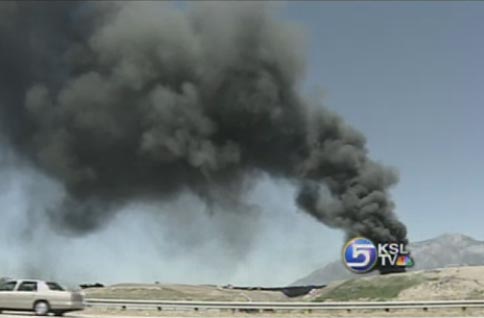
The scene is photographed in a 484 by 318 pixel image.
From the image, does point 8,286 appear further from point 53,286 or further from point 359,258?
point 359,258

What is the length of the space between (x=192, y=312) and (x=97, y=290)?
3799 centimetres

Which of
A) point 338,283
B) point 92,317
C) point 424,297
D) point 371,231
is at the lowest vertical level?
point 92,317

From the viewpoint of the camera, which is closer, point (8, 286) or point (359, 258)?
point (8, 286)

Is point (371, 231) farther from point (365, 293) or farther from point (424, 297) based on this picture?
point (424, 297)

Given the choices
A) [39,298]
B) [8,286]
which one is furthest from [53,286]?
[8,286]

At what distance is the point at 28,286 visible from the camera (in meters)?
25.2

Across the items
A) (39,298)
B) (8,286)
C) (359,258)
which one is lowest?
(39,298)

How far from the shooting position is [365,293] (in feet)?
161

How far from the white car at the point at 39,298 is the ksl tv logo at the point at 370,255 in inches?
1343

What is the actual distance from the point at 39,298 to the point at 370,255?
120 ft

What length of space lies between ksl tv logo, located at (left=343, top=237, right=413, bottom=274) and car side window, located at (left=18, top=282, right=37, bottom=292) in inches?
1367

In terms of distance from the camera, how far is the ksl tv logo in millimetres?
55688

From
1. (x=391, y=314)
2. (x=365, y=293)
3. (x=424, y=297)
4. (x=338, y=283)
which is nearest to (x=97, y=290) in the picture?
(x=338, y=283)

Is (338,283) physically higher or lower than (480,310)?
higher
